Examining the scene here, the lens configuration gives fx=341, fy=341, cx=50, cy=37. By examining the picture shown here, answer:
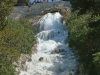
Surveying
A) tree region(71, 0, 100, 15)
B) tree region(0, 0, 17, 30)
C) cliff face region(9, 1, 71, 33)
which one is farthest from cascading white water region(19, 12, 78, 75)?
tree region(71, 0, 100, 15)

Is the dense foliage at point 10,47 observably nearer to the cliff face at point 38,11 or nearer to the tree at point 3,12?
the tree at point 3,12

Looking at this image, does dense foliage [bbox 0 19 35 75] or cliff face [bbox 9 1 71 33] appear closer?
dense foliage [bbox 0 19 35 75]

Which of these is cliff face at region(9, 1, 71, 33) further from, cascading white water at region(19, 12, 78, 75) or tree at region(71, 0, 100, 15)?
tree at region(71, 0, 100, 15)

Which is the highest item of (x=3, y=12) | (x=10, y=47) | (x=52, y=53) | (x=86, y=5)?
(x=86, y=5)

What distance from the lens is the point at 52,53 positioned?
28750 mm

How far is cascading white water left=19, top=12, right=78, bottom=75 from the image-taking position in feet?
81.2

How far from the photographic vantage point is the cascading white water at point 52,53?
2475 centimetres

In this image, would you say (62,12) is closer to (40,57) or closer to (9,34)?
(40,57)

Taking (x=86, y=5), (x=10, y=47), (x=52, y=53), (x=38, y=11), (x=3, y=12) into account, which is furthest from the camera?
(x=38, y=11)

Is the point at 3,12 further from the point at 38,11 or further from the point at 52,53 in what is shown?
the point at 38,11

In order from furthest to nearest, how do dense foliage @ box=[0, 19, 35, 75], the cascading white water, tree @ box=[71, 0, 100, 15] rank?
the cascading white water, dense foliage @ box=[0, 19, 35, 75], tree @ box=[71, 0, 100, 15]

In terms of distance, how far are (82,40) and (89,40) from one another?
1292 mm

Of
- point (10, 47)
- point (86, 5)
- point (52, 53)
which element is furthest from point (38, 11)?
point (86, 5)

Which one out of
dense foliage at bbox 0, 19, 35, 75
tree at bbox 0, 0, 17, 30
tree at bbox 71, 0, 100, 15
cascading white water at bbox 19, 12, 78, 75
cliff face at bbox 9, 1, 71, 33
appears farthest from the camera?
cliff face at bbox 9, 1, 71, 33
